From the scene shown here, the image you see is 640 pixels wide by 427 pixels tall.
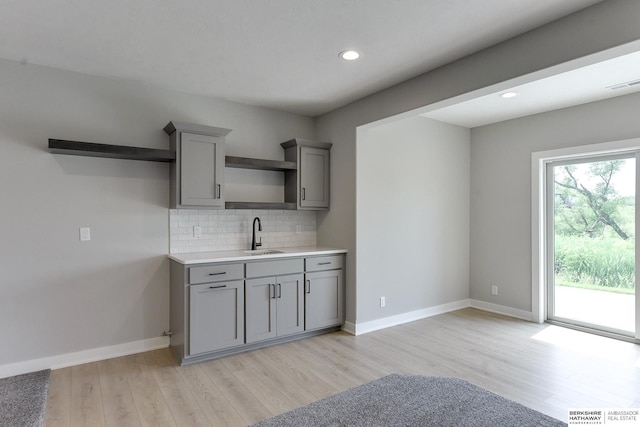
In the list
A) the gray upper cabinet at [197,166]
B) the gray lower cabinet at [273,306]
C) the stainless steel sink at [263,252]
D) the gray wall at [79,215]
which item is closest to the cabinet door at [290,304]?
the gray lower cabinet at [273,306]

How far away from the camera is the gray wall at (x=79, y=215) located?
3.04 m

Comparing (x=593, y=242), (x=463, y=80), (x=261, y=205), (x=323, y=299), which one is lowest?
(x=323, y=299)

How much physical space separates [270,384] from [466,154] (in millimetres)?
4183

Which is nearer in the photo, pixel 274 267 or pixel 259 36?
pixel 259 36

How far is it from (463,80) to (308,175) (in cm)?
199

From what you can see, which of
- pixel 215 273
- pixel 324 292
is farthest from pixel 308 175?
pixel 215 273

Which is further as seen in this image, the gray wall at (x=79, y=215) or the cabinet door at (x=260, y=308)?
the cabinet door at (x=260, y=308)

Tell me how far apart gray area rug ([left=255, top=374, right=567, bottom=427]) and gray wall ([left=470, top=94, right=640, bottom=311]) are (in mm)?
2574

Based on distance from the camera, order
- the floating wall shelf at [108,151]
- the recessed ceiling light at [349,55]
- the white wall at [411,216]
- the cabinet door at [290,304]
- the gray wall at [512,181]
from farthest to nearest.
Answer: the white wall at [411,216] → the gray wall at [512,181] → the cabinet door at [290,304] → the floating wall shelf at [108,151] → the recessed ceiling light at [349,55]

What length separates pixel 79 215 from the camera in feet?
10.8

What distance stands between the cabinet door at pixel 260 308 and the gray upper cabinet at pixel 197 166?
2.89ft

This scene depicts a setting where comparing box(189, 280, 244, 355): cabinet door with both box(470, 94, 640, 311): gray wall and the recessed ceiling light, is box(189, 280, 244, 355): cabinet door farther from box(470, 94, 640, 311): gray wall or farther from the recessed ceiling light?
box(470, 94, 640, 311): gray wall

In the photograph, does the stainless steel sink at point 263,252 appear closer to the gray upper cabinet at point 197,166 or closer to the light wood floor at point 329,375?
the gray upper cabinet at point 197,166

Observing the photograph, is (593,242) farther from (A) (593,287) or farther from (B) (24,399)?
(B) (24,399)
